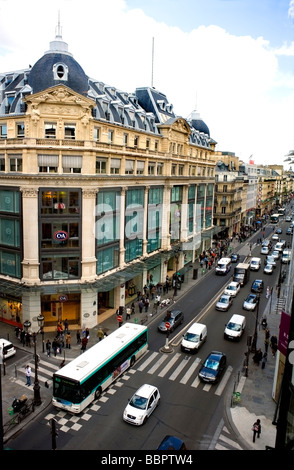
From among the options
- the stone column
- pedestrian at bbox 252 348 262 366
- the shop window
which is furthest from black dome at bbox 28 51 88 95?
pedestrian at bbox 252 348 262 366

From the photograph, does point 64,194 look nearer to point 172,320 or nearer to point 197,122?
point 172,320

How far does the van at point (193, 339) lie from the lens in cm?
3222

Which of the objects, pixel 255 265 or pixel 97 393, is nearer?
pixel 97 393

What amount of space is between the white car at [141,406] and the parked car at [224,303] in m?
21.0

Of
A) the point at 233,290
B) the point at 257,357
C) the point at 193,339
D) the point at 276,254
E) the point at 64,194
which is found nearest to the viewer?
the point at 257,357

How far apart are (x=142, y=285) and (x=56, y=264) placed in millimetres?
15315

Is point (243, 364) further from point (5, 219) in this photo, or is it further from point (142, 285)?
point (5, 219)

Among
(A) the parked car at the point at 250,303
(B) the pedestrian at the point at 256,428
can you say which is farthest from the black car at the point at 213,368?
(A) the parked car at the point at 250,303

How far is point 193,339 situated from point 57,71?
94.5 ft

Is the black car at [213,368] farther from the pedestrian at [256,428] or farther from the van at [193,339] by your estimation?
the pedestrian at [256,428]

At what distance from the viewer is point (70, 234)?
3612 centimetres

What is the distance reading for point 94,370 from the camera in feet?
78.9

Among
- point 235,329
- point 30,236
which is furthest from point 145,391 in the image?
point 30,236
